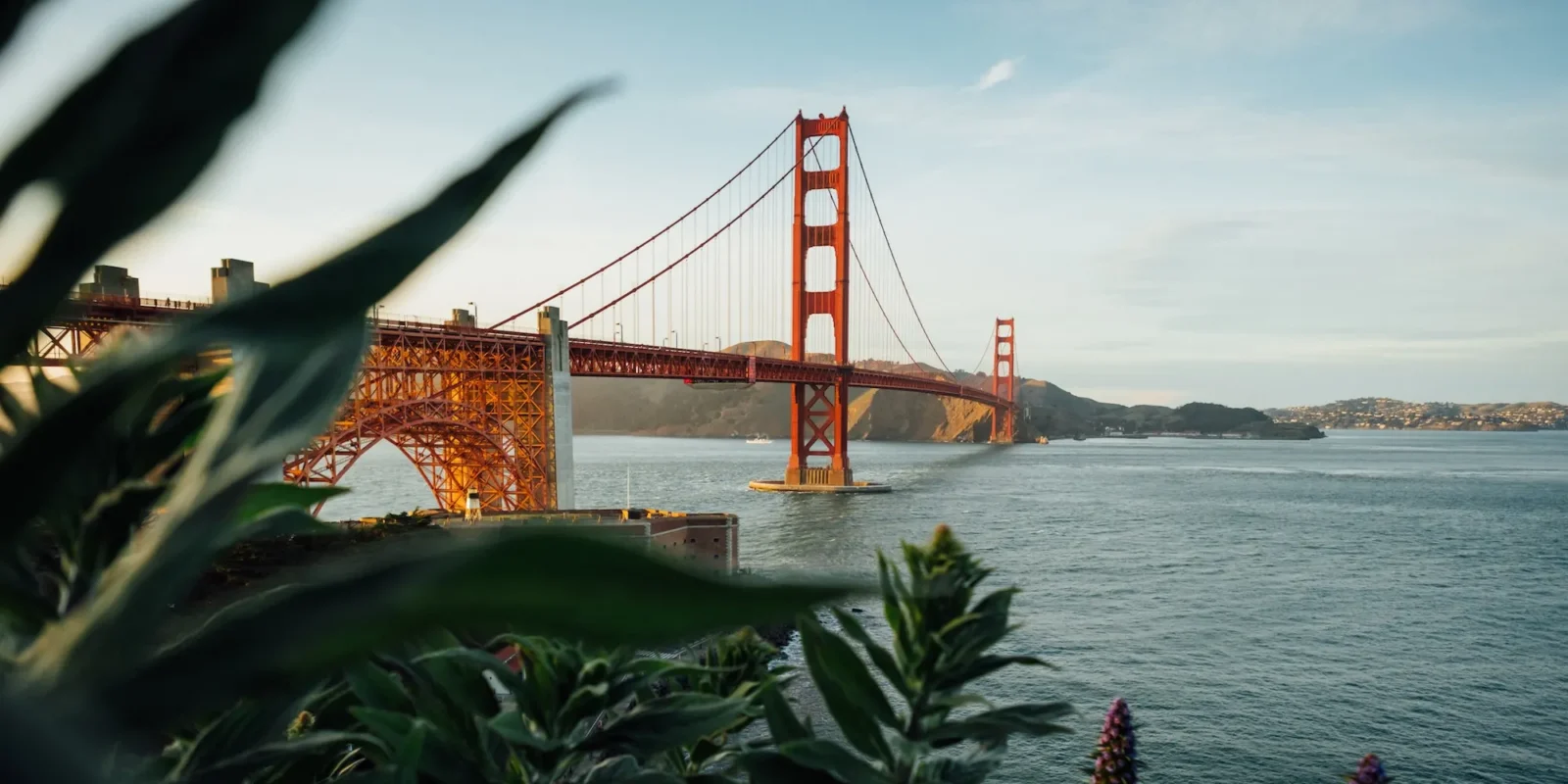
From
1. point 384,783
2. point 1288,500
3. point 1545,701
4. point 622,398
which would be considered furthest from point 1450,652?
point 622,398

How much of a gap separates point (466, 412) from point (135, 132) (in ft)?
98.4

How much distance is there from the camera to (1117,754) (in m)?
1.50

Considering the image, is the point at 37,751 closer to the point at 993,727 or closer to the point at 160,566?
the point at 160,566

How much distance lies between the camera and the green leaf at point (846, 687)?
3.03 ft

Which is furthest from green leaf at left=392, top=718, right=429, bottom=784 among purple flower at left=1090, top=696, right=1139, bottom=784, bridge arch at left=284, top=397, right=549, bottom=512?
bridge arch at left=284, top=397, right=549, bottom=512

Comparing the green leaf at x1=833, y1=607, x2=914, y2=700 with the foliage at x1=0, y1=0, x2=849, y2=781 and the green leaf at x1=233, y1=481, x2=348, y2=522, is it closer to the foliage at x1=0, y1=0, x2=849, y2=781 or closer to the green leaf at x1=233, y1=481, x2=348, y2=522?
the green leaf at x1=233, y1=481, x2=348, y2=522

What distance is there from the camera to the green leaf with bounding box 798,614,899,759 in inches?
36.4

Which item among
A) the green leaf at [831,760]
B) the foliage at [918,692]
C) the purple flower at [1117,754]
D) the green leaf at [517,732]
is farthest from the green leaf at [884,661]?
the purple flower at [1117,754]

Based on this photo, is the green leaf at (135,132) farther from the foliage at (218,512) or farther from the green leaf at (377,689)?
→ the green leaf at (377,689)

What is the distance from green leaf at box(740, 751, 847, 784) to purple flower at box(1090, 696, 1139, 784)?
0.75 m

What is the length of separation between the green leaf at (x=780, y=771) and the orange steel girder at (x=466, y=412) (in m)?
25.4

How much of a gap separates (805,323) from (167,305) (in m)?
42.4

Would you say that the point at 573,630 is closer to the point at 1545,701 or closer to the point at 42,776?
the point at 42,776

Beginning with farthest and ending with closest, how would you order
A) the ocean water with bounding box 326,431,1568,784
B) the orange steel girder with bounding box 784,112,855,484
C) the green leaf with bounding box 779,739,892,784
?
1. the orange steel girder with bounding box 784,112,855,484
2. the ocean water with bounding box 326,431,1568,784
3. the green leaf with bounding box 779,739,892,784
